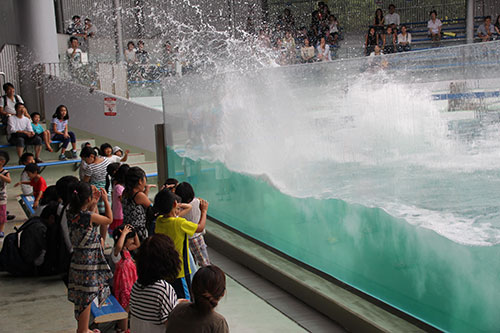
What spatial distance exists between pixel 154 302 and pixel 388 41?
588 inches

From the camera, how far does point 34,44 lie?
1480 centimetres

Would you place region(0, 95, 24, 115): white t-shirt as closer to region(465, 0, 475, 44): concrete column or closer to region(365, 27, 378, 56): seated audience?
region(365, 27, 378, 56): seated audience

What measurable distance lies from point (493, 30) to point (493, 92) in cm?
1580

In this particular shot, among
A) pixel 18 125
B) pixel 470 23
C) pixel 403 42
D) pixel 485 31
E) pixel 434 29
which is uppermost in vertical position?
pixel 470 23

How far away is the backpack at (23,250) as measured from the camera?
578cm

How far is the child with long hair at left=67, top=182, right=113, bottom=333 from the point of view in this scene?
4203 mm

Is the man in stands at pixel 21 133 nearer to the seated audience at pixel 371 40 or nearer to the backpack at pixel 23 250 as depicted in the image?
the backpack at pixel 23 250

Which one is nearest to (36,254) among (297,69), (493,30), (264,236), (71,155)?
(264,236)

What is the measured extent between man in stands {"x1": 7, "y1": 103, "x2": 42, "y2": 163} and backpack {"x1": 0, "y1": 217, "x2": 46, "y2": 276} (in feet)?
19.3

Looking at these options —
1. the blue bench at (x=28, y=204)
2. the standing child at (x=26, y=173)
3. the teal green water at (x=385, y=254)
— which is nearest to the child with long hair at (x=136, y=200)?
the teal green water at (x=385, y=254)

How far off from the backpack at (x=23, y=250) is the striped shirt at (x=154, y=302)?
10.0 ft

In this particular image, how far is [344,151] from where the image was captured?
4.97 meters

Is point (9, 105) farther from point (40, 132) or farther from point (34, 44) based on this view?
point (34, 44)

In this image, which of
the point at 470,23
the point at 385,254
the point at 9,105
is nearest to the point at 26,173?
the point at 9,105
